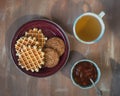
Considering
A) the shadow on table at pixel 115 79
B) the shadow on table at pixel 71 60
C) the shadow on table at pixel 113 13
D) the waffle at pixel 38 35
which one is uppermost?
the shadow on table at pixel 113 13

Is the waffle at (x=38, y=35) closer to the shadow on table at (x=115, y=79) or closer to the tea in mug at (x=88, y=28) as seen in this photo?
the tea in mug at (x=88, y=28)

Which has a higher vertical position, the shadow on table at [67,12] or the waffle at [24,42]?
the shadow on table at [67,12]

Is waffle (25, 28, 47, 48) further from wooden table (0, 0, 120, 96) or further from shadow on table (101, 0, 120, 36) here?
shadow on table (101, 0, 120, 36)

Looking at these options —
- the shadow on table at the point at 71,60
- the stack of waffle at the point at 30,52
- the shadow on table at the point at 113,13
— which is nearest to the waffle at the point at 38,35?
the stack of waffle at the point at 30,52

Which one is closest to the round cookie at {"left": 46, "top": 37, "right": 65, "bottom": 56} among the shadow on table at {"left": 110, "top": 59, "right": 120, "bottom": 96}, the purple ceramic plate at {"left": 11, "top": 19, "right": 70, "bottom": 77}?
the purple ceramic plate at {"left": 11, "top": 19, "right": 70, "bottom": 77}

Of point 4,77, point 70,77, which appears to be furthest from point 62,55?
point 4,77

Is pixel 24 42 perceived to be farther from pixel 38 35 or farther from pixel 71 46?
pixel 71 46
